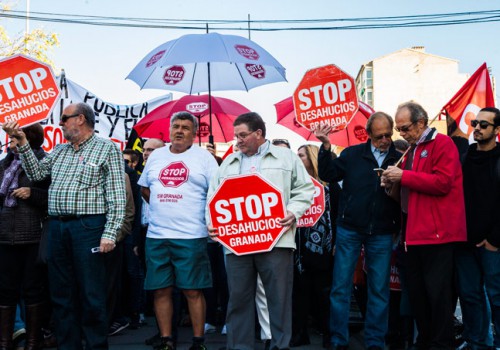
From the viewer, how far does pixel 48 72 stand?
5.92 m

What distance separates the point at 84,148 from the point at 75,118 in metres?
0.27

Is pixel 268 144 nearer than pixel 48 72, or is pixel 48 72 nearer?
pixel 268 144

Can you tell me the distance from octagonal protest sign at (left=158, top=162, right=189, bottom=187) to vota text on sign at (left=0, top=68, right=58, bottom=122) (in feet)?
4.20

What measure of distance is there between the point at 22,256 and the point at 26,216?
374mm

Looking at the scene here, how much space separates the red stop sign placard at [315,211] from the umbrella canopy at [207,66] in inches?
74.6

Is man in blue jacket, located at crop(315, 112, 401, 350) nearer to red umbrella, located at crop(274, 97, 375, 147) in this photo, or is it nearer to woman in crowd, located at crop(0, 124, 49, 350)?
woman in crowd, located at crop(0, 124, 49, 350)

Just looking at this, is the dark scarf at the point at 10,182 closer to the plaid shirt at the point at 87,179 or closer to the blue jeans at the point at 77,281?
the plaid shirt at the point at 87,179

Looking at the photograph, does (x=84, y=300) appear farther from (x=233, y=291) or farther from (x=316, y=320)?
(x=316, y=320)

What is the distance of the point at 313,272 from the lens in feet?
21.0

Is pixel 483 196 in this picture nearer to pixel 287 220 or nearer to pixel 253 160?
pixel 287 220

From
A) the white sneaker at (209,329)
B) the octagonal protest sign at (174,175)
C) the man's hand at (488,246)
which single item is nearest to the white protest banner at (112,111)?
the white sneaker at (209,329)

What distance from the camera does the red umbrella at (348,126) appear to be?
1027 centimetres

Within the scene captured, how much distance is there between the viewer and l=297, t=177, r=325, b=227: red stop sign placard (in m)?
6.23

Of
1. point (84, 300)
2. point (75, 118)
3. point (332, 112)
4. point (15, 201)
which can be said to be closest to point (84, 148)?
point (75, 118)
